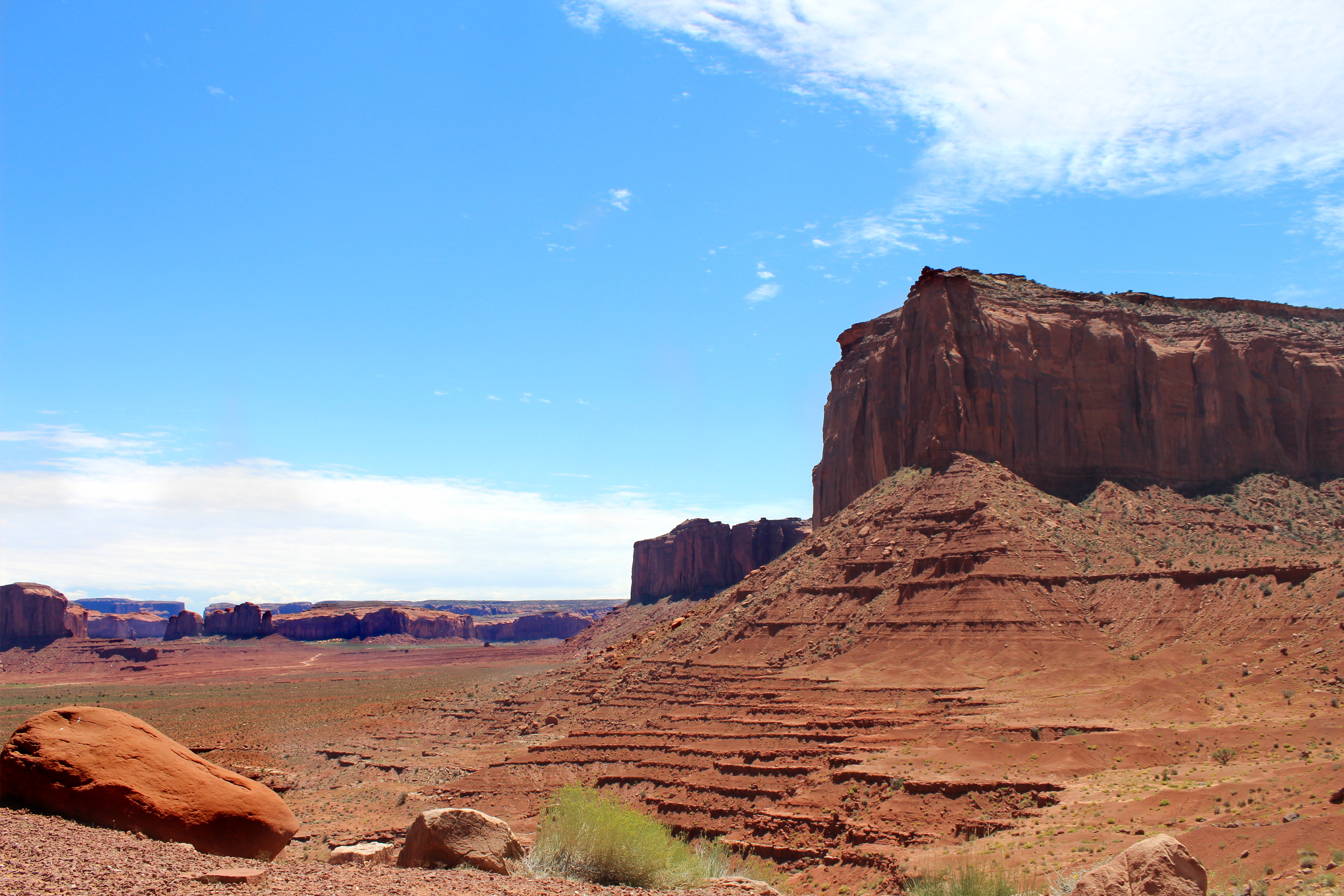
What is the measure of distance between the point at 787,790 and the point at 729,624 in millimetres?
22457

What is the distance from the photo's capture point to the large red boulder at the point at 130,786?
10.9 metres

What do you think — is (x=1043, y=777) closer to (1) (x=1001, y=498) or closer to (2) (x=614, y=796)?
(2) (x=614, y=796)

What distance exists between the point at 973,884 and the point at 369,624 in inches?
6519

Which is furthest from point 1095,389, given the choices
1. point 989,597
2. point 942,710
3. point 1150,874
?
point 1150,874

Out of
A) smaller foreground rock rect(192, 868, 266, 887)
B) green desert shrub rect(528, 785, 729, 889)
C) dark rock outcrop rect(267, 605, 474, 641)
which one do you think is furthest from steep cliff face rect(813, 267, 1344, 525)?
dark rock outcrop rect(267, 605, 474, 641)

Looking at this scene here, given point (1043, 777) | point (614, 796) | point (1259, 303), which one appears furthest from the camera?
point (1259, 303)

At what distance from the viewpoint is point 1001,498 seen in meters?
46.4

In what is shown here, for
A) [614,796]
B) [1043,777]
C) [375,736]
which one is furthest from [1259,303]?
[375,736]

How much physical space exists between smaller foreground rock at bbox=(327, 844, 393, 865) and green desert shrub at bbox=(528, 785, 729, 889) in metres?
2.52

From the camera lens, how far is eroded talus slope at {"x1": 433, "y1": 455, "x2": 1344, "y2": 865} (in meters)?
24.4

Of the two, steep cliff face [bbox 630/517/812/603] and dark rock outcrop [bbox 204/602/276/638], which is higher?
steep cliff face [bbox 630/517/812/603]

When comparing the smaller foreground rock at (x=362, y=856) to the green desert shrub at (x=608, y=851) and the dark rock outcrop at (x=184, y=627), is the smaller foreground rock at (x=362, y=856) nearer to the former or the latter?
the green desert shrub at (x=608, y=851)

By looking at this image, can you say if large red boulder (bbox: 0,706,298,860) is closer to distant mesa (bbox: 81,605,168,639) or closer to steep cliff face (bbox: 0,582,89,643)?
steep cliff face (bbox: 0,582,89,643)

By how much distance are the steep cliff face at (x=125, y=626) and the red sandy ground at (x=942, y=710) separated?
128 metres
